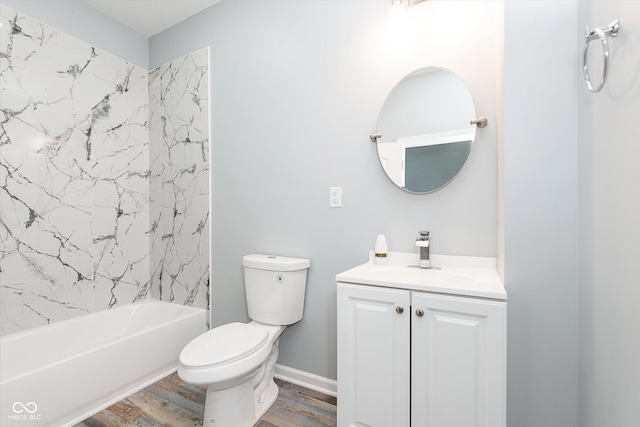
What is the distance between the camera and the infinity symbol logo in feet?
4.45

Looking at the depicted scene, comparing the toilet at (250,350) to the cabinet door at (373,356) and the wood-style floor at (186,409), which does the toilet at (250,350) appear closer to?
the wood-style floor at (186,409)

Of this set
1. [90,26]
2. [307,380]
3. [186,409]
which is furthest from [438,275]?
[90,26]

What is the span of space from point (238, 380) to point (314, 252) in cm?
79

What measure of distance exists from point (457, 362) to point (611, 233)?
631 millimetres

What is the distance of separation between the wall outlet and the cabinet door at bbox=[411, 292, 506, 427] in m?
0.77

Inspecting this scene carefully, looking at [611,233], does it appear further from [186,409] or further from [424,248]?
[186,409]

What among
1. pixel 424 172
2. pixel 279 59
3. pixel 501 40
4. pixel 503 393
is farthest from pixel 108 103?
pixel 503 393

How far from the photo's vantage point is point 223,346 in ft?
4.62

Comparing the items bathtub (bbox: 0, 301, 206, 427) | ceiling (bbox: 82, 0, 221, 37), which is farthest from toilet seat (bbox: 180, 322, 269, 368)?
ceiling (bbox: 82, 0, 221, 37)

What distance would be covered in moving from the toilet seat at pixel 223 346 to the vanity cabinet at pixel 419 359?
452 millimetres

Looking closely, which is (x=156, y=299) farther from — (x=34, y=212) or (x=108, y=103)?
(x=108, y=103)

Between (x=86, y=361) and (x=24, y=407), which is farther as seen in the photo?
(x=86, y=361)

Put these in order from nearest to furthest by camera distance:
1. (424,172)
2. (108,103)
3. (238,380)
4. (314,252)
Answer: (238,380) → (424,172) → (314,252) → (108,103)

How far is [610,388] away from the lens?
861 millimetres
